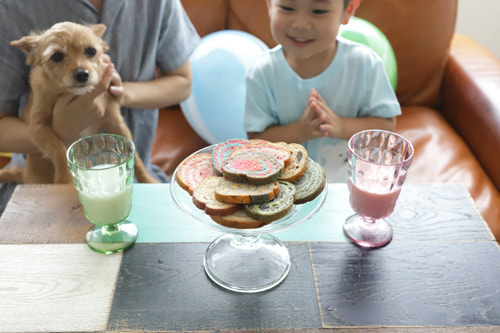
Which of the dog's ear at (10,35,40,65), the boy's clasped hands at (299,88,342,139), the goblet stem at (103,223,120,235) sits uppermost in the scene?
the dog's ear at (10,35,40,65)

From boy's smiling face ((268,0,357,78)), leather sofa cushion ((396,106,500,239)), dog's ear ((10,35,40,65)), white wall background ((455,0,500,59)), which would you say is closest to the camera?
dog's ear ((10,35,40,65))

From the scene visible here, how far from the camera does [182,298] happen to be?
2.67ft

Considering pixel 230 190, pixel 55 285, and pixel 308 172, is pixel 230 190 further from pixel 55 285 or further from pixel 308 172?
pixel 55 285

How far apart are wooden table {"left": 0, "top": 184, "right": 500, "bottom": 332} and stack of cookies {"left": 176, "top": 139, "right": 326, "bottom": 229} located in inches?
6.1

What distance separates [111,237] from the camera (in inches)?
36.8

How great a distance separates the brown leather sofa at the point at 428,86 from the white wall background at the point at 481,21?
739 mm

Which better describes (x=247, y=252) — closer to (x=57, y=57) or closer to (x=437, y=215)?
(x=437, y=215)

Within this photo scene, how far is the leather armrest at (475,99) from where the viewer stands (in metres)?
1.58

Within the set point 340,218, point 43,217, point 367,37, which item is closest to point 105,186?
point 43,217

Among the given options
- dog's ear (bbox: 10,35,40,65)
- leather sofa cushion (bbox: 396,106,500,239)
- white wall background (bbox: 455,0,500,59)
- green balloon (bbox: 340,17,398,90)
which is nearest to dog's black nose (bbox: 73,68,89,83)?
dog's ear (bbox: 10,35,40,65)

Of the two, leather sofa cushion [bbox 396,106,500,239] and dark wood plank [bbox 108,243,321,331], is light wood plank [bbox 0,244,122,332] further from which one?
leather sofa cushion [bbox 396,106,500,239]

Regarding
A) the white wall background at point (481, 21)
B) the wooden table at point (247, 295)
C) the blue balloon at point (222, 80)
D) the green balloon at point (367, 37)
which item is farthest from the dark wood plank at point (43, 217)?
the white wall background at point (481, 21)

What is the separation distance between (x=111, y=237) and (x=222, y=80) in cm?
89

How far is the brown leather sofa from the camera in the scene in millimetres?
1645
